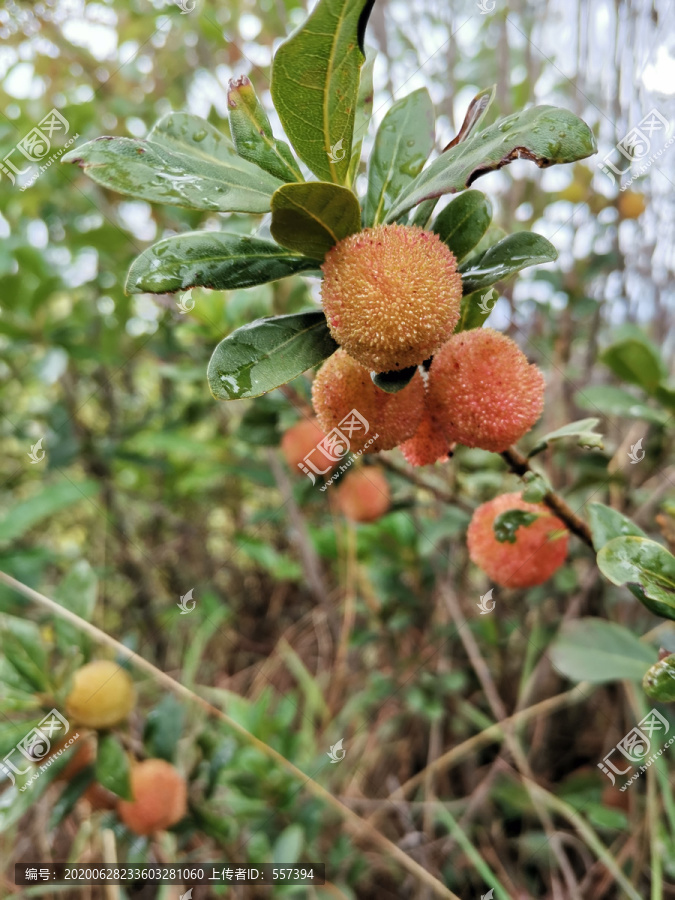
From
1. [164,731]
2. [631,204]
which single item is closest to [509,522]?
[164,731]

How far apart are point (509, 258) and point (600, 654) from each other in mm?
646

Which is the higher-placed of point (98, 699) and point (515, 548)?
point (515, 548)

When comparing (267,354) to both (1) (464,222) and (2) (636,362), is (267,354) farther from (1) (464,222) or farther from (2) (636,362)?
(2) (636,362)

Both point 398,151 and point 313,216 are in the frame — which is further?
point 398,151

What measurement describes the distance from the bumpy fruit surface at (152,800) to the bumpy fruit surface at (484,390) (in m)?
0.74

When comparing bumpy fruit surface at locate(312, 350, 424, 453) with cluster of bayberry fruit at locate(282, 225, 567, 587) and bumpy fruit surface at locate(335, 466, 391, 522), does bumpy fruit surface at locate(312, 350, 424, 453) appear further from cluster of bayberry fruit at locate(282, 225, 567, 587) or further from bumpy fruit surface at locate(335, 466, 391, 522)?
bumpy fruit surface at locate(335, 466, 391, 522)

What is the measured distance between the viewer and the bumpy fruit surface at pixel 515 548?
681 mm

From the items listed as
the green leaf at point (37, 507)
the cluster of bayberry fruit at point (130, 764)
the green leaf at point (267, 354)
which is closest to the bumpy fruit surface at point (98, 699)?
the cluster of bayberry fruit at point (130, 764)

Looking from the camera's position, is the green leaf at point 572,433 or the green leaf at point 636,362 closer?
the green leaf at point 572,433

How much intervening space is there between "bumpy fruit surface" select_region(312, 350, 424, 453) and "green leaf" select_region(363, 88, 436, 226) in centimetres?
14

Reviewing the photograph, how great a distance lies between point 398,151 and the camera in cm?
58

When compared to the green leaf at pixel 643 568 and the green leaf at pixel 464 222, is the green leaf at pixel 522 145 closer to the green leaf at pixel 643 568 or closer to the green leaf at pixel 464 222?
the green leaf at pixel 464 222

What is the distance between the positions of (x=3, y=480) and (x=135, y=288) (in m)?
1.97

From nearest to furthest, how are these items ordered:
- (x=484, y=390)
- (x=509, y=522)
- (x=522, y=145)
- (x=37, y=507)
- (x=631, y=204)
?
(x=522, y=145)
(x=484, y=390)
(x=509, y=522)
(x=631, y=204)
(x=37, y=507)
